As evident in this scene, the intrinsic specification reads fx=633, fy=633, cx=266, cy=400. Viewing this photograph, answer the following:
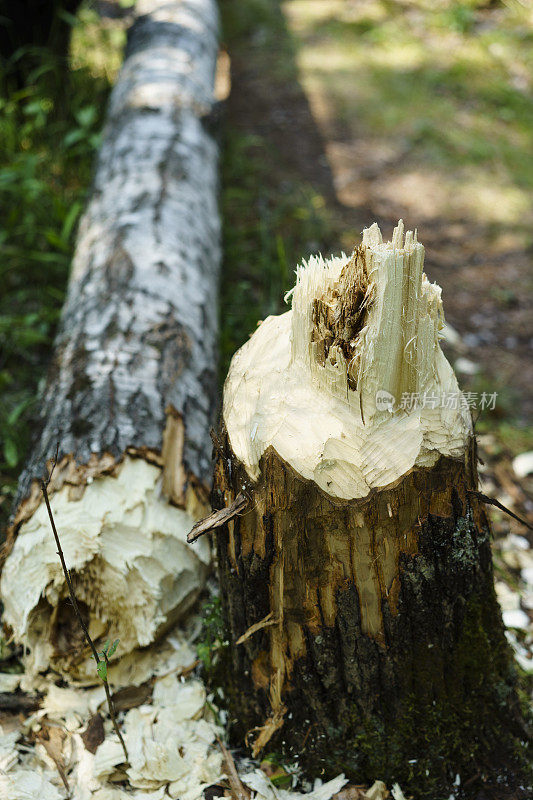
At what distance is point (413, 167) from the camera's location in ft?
15.5

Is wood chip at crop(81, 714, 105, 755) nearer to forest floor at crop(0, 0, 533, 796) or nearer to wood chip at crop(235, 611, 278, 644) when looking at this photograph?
wood chip at crop(235, 611, 278, 644)

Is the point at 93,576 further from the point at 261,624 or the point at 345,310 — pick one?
the point at 345,310

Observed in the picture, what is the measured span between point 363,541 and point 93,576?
79 centimetres

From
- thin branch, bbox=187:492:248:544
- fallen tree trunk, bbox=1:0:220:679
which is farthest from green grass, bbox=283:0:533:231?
thin branch, bbox=187:492:248:544

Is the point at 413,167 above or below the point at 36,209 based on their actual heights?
above

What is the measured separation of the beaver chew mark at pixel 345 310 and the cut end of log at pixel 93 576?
0.77 meters

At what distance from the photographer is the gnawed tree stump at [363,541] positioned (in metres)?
1.24

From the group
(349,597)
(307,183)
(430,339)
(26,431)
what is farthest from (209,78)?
(349,597)

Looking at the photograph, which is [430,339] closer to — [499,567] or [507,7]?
[499,567]

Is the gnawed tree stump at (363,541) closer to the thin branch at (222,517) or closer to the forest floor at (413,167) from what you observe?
the thin branch at (222,517)

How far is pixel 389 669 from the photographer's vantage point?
1397 millimetres

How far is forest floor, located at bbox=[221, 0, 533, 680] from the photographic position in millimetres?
3129

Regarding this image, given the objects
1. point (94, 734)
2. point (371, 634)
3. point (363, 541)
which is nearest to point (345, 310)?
point (363, 541)

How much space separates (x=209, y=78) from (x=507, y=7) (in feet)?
13.4
